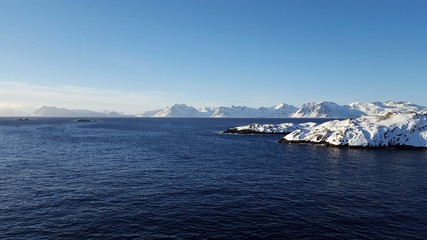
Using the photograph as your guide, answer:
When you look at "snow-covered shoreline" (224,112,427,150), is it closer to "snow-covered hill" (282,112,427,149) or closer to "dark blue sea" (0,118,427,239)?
"snow-covered hill" (282,112,427,149)

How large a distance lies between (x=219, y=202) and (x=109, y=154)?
174 ft

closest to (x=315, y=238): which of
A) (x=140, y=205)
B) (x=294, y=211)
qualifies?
(x=294, y=211)

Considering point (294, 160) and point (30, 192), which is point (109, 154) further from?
point (294, 160)

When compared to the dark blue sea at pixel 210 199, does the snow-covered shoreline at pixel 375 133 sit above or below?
above

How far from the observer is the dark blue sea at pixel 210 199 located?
33.2m

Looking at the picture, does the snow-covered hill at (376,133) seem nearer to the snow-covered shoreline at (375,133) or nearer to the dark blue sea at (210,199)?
the snow-covered shoreline at (375,133)

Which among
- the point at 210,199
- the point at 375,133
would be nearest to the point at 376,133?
the point at 375,133

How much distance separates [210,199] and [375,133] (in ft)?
283

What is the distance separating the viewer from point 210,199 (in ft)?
145

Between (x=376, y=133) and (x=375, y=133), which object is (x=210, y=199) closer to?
(x=375, y=133)

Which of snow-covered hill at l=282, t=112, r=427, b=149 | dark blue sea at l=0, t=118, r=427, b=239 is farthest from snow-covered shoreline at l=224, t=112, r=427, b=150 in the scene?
dark blue sea at l=0, t=118, r=427, b=239

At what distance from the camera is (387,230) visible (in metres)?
33.7

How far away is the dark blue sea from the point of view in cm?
3325

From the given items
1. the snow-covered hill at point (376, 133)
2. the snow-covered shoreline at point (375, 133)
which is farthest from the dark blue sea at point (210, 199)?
the snow-covered hill at point (376, 133)
